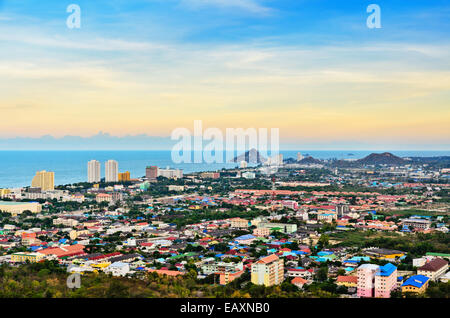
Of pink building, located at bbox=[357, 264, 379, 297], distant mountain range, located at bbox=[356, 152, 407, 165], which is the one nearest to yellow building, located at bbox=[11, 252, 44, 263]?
pink building, located at bbox=[357, 264, 379, 297]

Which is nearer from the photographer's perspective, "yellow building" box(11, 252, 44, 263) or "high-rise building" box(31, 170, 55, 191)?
"yellow building" box(11, 252, 44, 263)

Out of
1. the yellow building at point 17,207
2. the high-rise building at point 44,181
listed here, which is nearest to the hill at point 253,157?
the high-rise building at point 44,181

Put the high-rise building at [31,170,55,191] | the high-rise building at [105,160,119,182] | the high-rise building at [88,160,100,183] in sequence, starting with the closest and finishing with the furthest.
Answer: the high-rise building at [31,170,55,191]
the high-rise building at [88,160,100,183]
the high-rise building at [105,160,119,182]

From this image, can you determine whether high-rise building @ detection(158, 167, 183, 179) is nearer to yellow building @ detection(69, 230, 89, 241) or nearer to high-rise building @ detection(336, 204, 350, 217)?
high-rise building @ detection(336, 204, 350, 217)

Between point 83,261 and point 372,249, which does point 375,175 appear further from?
point 83,261
